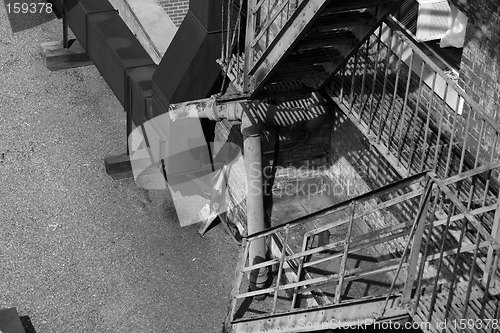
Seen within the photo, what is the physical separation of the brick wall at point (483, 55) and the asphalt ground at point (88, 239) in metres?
3.86

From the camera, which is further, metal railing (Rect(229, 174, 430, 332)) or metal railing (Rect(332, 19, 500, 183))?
metal railing (Rect(229, 174, 430, 332))

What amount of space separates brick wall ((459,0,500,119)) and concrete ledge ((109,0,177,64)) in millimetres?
6256

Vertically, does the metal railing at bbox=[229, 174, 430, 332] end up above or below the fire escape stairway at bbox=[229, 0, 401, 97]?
below

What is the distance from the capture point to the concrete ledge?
14.9 meters

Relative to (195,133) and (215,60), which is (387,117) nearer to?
(215,60)

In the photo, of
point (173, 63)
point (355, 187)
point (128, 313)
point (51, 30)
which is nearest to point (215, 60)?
point (173, 63)

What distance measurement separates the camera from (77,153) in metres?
13.6

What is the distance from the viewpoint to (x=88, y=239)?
11945 mm

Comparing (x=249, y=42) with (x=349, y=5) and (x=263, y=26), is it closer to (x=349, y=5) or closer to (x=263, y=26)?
(x=263, y=26)

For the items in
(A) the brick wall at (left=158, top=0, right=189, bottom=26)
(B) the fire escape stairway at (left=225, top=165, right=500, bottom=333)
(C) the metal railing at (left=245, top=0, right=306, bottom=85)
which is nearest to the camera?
(B) the fire escape stairway at (left=225, top=165, right=500, bottom=333)

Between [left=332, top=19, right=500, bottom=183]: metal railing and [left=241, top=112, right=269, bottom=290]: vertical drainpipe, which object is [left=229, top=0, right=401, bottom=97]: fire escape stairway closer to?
[left=332, top=19, right=500, bottom=183]: metal railing

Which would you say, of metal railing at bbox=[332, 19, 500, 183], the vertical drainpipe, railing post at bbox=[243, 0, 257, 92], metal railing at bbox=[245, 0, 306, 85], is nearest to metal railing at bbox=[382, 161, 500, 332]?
metal railing at bbox=[332, 19, 500, 183]

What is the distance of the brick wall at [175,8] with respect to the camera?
635 inches

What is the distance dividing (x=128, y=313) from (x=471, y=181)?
13.8 ft
